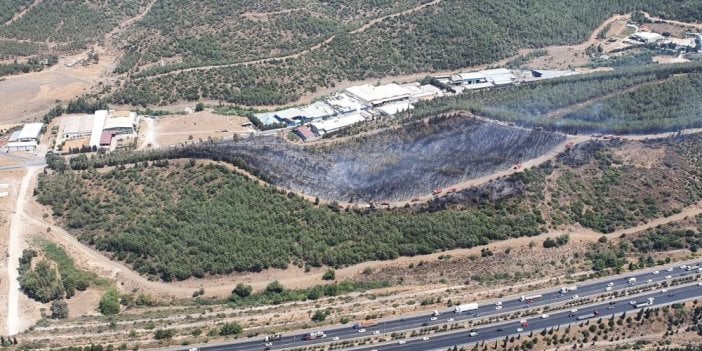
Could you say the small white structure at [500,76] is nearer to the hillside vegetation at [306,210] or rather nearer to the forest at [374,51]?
the forest at [374,51]

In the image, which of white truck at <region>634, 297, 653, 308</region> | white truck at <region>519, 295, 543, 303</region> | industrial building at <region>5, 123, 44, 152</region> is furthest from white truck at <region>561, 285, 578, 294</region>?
industrial building at <region>5, 123, 44, 152</region>

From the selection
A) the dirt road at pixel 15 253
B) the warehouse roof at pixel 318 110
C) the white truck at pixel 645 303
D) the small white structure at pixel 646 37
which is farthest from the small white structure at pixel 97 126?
the small white structure at pixel 646 37

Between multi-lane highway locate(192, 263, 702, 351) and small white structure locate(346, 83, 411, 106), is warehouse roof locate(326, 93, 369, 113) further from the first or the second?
multi-lane highway locate(192, 263, 702, 351)

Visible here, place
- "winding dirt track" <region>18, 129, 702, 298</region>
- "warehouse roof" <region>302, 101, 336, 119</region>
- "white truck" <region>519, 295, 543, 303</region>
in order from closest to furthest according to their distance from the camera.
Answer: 1. "white truck" <region>519, 295, 543, 303</region>
2. "winding dirt track" <region>18, 129, 702, 298</region>
3. "warehouse roof" <region>302, 101, 336, 119</region>

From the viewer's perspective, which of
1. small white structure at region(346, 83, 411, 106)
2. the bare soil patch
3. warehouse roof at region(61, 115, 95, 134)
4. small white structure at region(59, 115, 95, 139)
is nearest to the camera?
the bare soil patch

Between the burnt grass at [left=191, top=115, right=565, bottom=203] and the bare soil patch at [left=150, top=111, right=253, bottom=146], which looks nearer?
the burnt grass at [left=191, top=115, right=565, bottom=203]

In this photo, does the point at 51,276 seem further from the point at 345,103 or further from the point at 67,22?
the point at 67,22

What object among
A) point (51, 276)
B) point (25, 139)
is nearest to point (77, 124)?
point (25, 139)
